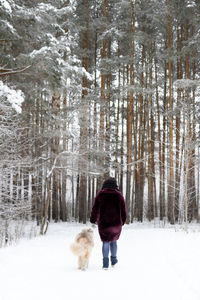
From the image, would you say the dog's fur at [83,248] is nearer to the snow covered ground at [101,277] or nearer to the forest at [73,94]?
the snow covered ground at [101,277]

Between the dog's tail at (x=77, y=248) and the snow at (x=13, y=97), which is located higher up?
the snow at (x=13, y=97)

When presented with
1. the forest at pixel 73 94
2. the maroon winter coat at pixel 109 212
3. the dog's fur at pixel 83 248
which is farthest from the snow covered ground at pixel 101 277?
the forest at pixel 73 94

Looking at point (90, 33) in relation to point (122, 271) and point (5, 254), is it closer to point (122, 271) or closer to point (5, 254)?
point (5, 254)

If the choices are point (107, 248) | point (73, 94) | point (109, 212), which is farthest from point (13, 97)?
point (73, 94)

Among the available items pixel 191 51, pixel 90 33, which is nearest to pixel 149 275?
pixel 191 51

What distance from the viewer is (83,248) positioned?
5.23 m

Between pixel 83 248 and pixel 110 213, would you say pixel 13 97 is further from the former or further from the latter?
pixel 83 248

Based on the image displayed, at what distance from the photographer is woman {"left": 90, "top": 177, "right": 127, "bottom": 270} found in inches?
213

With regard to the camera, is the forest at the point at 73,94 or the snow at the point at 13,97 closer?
the snow at the point at 13,97

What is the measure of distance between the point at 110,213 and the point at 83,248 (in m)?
0.78

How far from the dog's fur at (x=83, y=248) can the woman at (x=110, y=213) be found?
0.76ft

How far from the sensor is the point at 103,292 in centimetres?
384

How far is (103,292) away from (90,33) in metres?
18.7

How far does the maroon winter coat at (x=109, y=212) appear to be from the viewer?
5406mm
